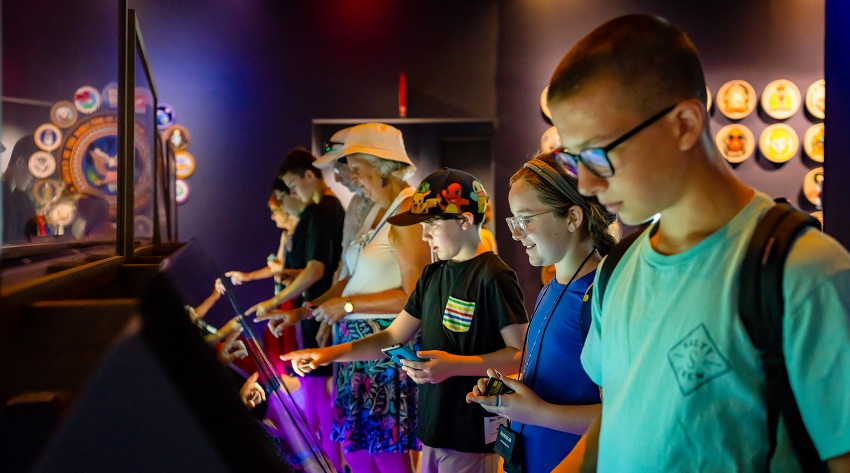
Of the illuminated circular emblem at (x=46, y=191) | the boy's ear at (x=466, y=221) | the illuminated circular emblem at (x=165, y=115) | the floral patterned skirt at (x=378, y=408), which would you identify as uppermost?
the illuminated circular emblem at (x=165, y=115)

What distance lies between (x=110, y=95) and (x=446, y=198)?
117cm

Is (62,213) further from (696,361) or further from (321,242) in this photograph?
(321,242)

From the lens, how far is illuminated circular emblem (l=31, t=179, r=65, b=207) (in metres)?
1.08

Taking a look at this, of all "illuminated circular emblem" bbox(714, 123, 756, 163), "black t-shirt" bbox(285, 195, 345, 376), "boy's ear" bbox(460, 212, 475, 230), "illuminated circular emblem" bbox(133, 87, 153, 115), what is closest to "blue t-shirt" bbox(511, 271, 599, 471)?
"boy's ear" bbox(460, 212, 475, 230)

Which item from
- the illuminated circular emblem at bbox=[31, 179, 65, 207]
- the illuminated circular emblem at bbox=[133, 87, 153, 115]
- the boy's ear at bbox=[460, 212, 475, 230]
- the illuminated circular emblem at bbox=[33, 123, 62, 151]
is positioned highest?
the illuminated circular emblem at bbox=[133, 87, 153, 115]

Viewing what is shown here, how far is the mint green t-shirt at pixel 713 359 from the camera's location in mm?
903

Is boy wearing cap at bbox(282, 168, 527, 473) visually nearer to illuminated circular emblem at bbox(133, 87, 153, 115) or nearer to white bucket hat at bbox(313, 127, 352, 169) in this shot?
illuminated circular emblem at bbox(133, 87, 153, 115)

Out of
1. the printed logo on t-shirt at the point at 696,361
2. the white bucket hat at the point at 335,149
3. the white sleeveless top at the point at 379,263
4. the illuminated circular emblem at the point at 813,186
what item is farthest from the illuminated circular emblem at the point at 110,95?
the illuminated circular emblem at the point at 813,186

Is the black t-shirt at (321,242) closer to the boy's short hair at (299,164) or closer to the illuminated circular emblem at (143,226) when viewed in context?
the boy's short hair at (299,164)

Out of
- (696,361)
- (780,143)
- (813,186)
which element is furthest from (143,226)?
(813,186)

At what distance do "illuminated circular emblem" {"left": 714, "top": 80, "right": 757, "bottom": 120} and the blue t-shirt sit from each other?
5.54 m

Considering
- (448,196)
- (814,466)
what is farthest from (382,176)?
(814,466)

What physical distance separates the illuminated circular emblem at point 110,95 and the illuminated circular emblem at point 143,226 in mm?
812

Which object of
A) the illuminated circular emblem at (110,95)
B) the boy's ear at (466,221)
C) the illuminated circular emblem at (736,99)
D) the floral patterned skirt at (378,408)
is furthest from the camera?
the illuminated circular emblem at (736,99)
